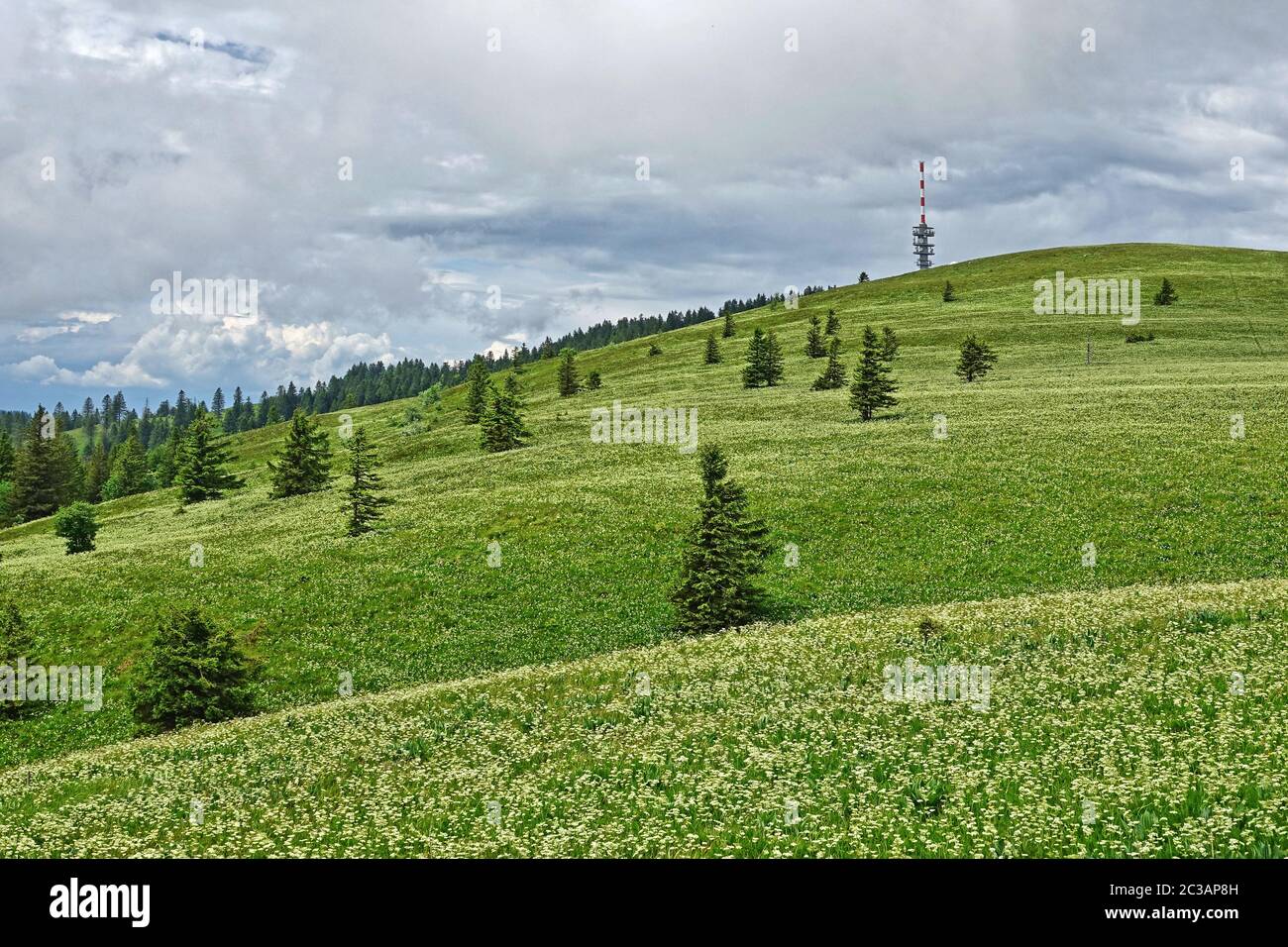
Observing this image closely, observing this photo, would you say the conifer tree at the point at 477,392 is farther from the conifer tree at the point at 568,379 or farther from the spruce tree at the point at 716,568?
the spruce tree at the point at 716,568

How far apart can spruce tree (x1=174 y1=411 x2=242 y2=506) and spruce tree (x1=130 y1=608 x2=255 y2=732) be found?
5981 centimetres

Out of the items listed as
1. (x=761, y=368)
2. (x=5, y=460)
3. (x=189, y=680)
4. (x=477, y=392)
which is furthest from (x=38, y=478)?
(x=189, y=680)

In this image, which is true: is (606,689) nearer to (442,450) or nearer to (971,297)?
(442,450)

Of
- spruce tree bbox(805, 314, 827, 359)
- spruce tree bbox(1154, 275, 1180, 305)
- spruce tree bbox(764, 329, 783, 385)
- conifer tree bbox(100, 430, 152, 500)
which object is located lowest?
conifer tree bbox(100, 430, 152, 500)

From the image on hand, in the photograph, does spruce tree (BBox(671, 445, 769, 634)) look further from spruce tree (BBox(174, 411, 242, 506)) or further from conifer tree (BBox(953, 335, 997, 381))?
conifer tree (BBox(953, 335, 997, 381))

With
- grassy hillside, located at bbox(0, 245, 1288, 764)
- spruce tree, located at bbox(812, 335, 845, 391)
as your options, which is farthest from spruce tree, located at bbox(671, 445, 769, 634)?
spruce tree, located at bbox(812, 335, 845, 391)

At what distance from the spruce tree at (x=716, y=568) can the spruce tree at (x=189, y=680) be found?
15.5 meters

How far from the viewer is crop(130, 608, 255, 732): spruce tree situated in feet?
94.6

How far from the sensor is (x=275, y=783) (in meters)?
18.2

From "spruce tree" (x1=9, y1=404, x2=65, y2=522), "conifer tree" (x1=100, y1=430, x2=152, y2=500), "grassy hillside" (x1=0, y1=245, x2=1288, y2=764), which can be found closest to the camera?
"grassy hillside" (x1=0, y1=245, x2=1288, y2=764)

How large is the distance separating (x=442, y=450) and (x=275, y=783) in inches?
2790

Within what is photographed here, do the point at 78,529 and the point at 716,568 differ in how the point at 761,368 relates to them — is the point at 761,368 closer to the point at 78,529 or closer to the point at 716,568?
the point at 78,529

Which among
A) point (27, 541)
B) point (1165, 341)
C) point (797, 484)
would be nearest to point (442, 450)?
point (27, 541)
